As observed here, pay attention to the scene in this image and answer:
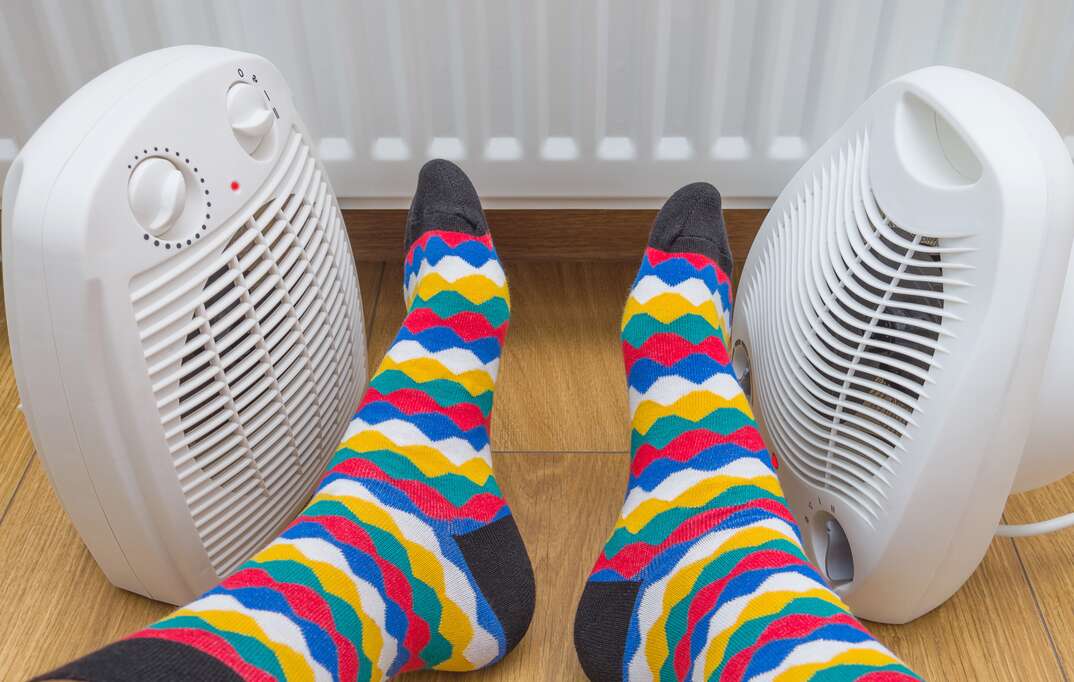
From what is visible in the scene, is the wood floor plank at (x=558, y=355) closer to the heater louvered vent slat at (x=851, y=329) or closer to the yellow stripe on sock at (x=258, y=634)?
the heater louvered vent slat at (x=851, y=329)

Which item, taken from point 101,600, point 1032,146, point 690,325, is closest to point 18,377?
point 101,600

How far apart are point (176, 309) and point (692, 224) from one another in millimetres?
390

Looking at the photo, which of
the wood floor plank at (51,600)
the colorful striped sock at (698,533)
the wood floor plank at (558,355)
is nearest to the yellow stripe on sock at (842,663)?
the colorful striped sock at (698,533)

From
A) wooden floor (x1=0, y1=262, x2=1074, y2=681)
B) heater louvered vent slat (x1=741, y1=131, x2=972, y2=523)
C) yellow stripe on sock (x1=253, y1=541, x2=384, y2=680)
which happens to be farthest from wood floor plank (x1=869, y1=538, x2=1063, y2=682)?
yellow stripe on sock (x1=253, y1=541, x2=384, y2=680)

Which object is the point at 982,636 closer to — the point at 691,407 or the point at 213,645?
the point at 691,407

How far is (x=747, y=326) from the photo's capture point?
0.71m

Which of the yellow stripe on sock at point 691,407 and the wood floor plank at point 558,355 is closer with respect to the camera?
the yellow stripe on sock at point 691,407

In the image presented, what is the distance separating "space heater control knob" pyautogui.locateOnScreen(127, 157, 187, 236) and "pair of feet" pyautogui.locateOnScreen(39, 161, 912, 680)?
0.19 meters

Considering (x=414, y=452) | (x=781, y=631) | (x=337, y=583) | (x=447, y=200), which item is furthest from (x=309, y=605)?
(x=447, y=200)

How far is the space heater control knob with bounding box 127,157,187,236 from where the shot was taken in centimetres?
48

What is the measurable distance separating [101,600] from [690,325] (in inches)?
18.2

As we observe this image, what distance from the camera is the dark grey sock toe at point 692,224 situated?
28.4 inches

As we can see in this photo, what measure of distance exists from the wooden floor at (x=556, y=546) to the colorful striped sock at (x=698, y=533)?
8 centimetres

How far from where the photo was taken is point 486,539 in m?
0.61
